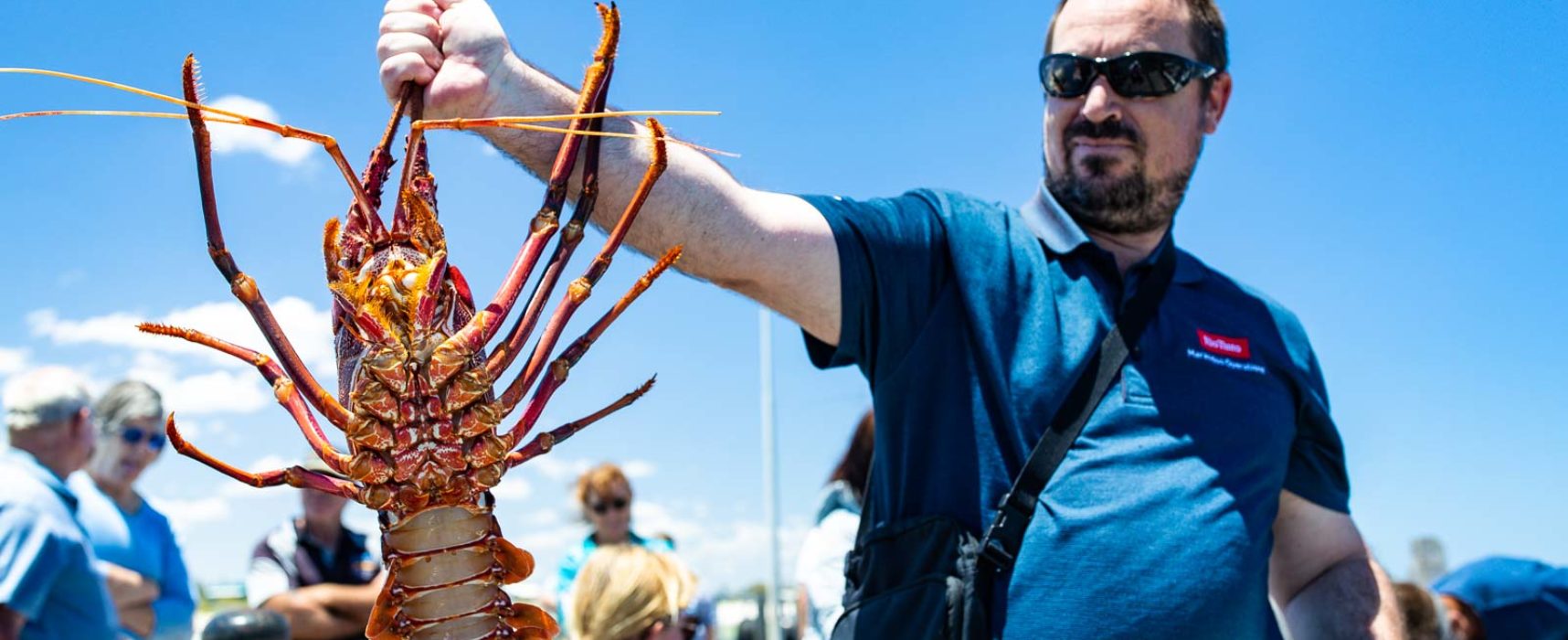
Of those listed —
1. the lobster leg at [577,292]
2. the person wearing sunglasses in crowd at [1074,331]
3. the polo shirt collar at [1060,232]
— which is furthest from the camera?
the polo shirt collar at [1060,232]

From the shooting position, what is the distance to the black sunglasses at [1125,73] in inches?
107

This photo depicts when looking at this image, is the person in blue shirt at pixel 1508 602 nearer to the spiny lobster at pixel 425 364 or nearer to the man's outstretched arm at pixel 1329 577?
the man's outstretched arm at pixel 1329 577

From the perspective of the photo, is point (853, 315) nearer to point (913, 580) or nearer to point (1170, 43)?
point (913, 580)

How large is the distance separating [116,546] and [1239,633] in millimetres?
4462

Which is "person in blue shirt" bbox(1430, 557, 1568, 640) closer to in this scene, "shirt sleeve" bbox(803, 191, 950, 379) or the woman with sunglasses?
"shirt sleeve" bbox(803, 191, 950, 379)

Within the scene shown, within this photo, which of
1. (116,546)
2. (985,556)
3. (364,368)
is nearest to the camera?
(364,368)

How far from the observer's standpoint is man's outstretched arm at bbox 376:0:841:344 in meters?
1.87

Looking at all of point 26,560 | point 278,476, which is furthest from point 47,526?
point 278,476

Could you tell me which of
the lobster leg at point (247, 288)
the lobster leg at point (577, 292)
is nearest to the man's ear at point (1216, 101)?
the lobster leg at point (577, 292)

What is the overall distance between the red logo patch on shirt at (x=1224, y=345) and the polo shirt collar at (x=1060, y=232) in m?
0.17

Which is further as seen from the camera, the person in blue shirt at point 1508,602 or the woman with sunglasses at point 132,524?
the woman with sunglasses at point 132,524

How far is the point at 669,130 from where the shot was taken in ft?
6.92

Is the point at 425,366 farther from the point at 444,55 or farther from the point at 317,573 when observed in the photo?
the point at 317,573

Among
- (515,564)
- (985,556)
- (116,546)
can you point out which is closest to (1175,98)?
(985,556)
